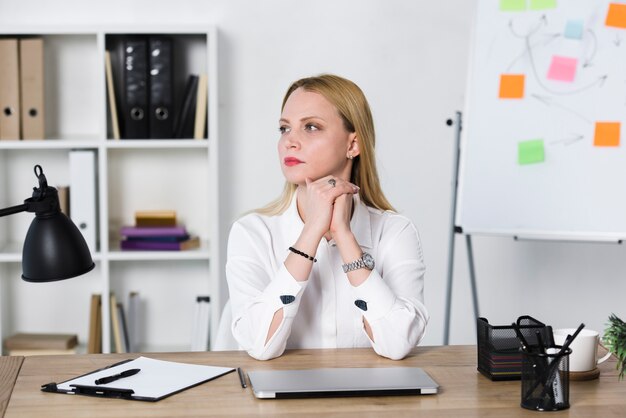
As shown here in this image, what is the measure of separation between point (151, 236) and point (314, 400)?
2.03 metres

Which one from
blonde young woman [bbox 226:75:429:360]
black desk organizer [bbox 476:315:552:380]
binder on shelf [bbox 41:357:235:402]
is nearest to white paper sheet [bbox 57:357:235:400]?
binder on shelf [bbox 41:357:235:402]

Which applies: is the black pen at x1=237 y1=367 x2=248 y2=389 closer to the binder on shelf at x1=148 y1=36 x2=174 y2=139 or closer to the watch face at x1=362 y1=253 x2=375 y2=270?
the watch face at x1=362 y1=253 x2=375 y2=270

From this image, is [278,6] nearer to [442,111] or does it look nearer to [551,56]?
[442,111]

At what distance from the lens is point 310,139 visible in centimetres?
202

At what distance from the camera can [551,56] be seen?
3049 millimetres

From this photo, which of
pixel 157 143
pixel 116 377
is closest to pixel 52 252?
pixel 116 377

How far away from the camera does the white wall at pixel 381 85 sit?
3490mm

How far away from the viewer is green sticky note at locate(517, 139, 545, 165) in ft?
10.00

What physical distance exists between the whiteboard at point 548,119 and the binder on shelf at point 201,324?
1.12 metres

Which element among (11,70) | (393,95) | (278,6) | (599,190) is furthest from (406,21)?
(11,70)

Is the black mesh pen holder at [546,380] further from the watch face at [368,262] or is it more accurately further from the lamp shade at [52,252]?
the lamp shade at [52,252]

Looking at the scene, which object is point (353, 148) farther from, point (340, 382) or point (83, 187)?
point (83, 187)

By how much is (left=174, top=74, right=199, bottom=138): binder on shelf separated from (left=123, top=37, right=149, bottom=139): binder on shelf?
0.14 m

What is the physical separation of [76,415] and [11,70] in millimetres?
2186
